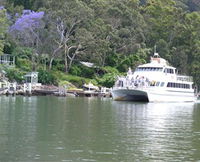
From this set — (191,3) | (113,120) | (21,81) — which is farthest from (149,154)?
(191,3)

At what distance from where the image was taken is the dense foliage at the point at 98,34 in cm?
7794

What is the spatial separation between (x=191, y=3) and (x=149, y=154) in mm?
128669

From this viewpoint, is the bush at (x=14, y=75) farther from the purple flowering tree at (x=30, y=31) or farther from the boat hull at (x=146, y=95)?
the boat hull at (x=146, y=95)

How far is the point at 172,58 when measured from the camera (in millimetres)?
95250

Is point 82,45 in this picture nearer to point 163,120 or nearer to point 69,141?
point 163,120

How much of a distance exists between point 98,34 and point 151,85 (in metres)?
23.7

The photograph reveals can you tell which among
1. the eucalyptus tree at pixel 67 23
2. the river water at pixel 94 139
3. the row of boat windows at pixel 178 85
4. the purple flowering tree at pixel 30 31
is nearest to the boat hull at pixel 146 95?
the row of boat windows at pixel 178 85

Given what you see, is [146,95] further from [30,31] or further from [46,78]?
[30,31]

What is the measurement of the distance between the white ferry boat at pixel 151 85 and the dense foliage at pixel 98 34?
17.2m

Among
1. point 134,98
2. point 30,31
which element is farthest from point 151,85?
point 30,31

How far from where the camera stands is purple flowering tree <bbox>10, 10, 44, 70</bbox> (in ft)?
255

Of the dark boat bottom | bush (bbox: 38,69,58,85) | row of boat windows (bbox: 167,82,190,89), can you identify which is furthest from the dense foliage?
the dark boat bottom

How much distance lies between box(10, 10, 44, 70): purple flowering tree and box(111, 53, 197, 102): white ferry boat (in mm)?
20277

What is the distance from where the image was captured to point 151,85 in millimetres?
59969
